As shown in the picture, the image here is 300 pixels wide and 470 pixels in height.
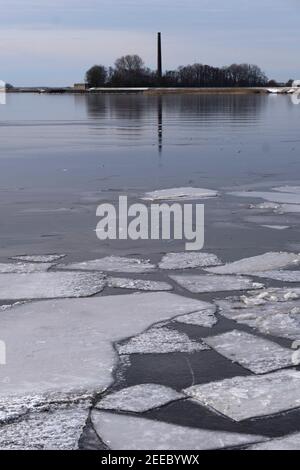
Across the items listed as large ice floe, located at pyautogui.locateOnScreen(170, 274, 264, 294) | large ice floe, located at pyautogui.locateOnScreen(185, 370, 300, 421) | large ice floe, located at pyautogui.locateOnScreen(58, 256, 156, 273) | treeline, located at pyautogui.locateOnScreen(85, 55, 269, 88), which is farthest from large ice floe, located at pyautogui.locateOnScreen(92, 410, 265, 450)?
treeline, located at pyautogui.locateOnScreen(85, 55, 269, 88)

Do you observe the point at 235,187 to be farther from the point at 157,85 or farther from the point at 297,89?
the point at 157,85

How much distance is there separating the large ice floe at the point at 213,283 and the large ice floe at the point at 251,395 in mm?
1644

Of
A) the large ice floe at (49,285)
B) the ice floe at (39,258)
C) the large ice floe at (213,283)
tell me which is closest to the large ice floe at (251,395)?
the large ice floe at (213,283)

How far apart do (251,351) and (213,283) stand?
1447mm

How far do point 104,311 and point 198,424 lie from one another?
174 cm

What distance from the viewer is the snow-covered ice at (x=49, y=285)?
5.35 meters

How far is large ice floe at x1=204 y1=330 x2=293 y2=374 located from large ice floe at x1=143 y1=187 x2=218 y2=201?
16.1 ft

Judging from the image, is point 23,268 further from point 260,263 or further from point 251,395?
point 251,395

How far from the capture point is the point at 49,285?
5.57 meters

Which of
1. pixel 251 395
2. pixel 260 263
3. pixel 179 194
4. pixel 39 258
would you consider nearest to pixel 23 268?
pixel 39 258

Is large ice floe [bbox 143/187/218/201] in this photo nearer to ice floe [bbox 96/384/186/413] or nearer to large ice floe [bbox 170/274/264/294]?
large ice floe [bbox 170/274/264/294]

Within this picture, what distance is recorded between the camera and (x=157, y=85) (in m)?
110

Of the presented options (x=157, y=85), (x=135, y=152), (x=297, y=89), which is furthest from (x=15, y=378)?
(x=157, y=85)

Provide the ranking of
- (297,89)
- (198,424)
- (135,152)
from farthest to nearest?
1. (297,89)
2. (135,152)
3. (198,424)
